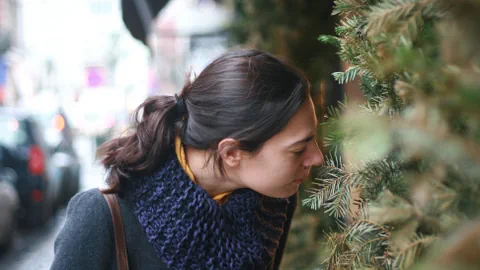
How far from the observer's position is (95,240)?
177cm

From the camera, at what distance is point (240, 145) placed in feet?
5.86

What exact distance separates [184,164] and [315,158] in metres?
0.41

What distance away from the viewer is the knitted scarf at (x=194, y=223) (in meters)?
1.82

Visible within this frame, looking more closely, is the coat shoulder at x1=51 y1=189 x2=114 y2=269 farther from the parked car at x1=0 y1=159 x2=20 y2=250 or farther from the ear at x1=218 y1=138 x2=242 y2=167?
the parked car at x1=0 y1=159 x2=20 y2=250

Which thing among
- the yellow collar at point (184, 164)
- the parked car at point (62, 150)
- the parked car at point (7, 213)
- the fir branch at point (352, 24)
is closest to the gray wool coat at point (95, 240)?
the yellow collar at point (184, 164)

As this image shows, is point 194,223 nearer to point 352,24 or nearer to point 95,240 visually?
point 95,240

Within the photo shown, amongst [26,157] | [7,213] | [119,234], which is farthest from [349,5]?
[26,157]

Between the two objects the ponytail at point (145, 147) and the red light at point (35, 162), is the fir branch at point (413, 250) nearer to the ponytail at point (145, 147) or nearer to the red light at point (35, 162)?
the ponytail at point (145, 147)

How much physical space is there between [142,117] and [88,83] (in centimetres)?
2323

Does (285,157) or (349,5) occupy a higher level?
(349,5)

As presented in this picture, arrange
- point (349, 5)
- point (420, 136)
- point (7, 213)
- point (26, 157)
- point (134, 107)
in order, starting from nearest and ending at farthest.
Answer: point (420, 136) → point (349, 5) → point (134, 107) → point (7, 213) → point (26, 157)

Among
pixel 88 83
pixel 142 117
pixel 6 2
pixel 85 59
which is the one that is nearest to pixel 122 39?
pixel 85 59

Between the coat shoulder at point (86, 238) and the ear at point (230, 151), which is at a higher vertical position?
the ear at point (230, 151)

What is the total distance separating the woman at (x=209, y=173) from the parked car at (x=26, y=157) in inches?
266
